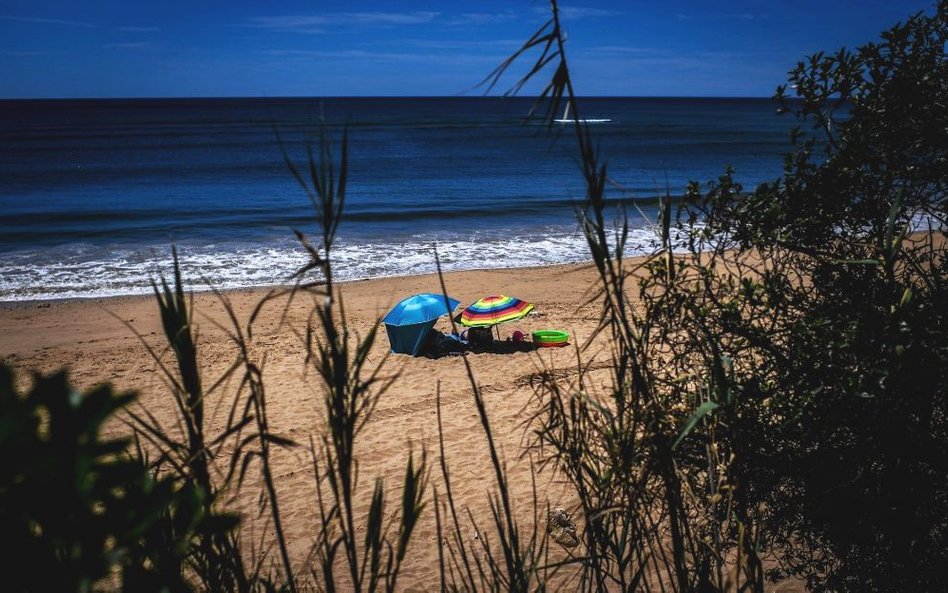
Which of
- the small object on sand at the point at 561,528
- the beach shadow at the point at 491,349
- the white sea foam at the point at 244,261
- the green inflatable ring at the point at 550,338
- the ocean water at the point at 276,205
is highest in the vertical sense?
the ocean water at the point at 276,205

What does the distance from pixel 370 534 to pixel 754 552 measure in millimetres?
1189

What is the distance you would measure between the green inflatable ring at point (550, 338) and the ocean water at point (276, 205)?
93.4 inches

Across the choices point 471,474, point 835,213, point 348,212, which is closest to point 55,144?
point 348,212

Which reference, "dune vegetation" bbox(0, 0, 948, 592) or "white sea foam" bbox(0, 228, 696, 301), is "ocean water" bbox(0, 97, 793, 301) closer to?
"white sea foam" bbox(0, 228, 696, 301)

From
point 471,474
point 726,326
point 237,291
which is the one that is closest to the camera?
point 726,326

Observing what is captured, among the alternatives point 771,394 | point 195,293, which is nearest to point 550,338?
point 771,394

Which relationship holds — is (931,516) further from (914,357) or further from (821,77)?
(821,77)

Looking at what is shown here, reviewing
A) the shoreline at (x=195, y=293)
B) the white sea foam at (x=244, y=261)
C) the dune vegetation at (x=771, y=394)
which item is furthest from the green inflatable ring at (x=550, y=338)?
the dune vegetation at (x=771, y=394)

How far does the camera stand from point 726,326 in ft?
11.3

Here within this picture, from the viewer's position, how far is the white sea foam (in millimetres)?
14617

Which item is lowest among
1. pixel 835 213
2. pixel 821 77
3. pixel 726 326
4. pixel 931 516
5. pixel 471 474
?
pixel 471 474

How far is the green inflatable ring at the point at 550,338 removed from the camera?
10.5m

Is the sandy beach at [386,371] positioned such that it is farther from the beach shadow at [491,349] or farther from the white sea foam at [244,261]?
the white sea foam at [244,261]

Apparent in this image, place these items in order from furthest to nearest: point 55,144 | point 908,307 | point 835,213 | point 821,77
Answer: point 55,144 < point 821,77 < point 835,213 < point 908,307
